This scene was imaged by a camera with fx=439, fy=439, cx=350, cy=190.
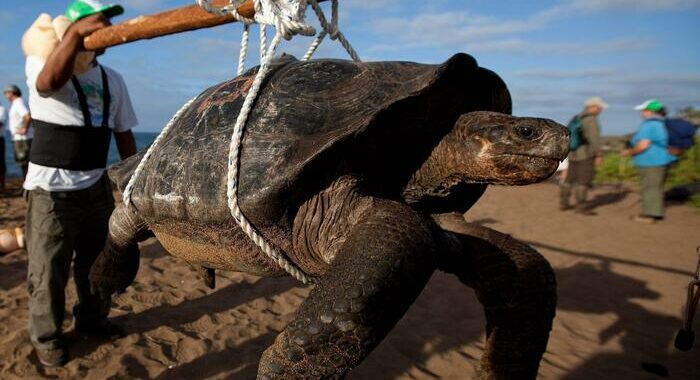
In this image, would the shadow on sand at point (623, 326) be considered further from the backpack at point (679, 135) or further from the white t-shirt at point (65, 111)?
the white t-shirt at point (65, 111)

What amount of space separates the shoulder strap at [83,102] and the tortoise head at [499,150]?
270 centimetres

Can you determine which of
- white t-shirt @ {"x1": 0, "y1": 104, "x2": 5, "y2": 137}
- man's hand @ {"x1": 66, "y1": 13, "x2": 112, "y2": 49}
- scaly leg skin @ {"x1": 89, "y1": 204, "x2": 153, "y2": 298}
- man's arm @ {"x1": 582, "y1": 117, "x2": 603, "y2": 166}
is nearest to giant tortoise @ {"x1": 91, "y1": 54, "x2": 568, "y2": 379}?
scaly leg skin @ {"x1": 89, "y1": 204, "x2": 153, "y2": 298}

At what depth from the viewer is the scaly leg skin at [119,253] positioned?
2242 mm

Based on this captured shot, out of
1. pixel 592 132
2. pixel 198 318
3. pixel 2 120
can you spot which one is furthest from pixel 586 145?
pixel 2 120

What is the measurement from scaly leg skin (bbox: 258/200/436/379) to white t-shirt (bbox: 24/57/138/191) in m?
2.64

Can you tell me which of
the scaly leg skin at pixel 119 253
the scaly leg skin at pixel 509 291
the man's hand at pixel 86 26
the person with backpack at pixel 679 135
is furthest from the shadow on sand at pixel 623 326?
the man's hand at pixel 86 26

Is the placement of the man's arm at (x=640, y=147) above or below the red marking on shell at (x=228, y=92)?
below

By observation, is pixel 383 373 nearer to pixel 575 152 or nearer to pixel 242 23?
pixel 242 23

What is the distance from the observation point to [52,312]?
3357 millimetres

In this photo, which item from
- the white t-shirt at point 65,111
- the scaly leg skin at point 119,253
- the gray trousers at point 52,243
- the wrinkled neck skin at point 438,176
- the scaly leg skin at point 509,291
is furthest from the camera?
the gray trousers at point 52,243

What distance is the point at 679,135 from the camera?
7188 mm

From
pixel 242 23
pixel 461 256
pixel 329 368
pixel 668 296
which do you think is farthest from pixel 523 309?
pixel 668 296

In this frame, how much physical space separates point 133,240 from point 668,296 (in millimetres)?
5722

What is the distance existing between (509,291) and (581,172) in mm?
7894
